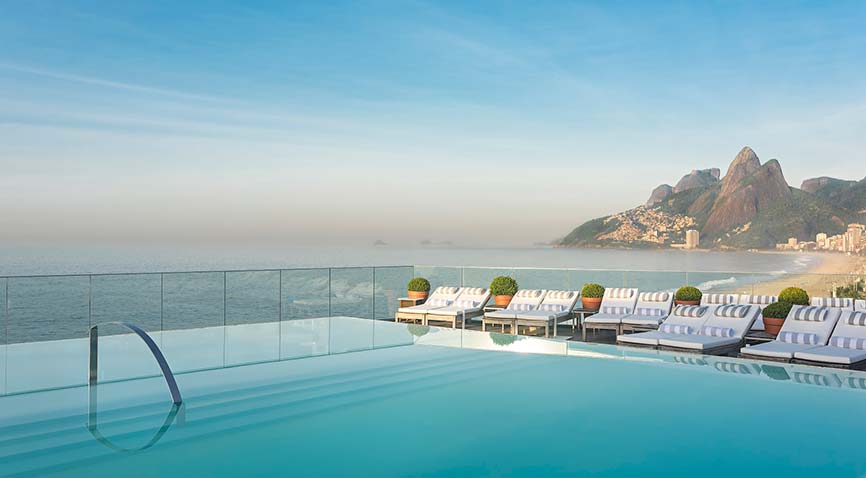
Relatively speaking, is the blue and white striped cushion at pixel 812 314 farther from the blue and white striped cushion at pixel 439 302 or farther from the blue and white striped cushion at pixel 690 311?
the blue and white striped cushion at pixel 439 302

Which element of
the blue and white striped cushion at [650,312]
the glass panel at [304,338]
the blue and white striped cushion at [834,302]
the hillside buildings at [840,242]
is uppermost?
the hillside buildings at [840,242]

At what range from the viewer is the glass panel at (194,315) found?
8.65 metres

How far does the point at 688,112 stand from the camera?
25.8 metres

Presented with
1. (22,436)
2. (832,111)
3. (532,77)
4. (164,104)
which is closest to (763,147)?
(832,111)

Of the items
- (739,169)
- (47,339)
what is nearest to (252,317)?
(47,339)

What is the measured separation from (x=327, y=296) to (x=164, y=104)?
1046 cm

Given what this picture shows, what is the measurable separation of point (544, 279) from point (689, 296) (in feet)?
11.6

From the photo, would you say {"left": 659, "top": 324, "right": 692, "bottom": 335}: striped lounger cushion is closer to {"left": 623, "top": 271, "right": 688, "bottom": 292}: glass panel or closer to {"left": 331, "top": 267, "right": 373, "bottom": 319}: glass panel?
{"left": 623, "top": 271, "right": 688, "bottom": 292}: glass panel

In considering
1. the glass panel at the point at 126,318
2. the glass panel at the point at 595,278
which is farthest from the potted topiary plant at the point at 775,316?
the glass panel at the point at 126,318

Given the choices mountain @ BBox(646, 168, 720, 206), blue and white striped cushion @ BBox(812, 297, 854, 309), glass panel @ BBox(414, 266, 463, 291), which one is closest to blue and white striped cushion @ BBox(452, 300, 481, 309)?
glass panel @ BBox(414, 266, 463, 291)

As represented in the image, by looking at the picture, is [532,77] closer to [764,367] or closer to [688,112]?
[688,112]

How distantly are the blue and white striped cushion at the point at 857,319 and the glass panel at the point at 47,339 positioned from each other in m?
8.02

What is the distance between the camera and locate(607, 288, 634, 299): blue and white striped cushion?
11.3 meters

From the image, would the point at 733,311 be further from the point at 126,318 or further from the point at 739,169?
the point at 739,169
